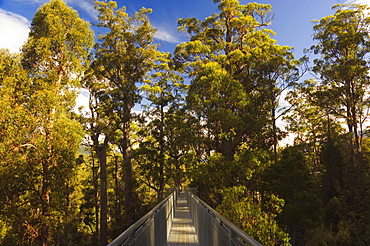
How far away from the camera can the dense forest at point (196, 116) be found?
14461 millimetres

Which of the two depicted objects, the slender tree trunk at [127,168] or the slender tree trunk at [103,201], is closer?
the slender tree trunk at [103,201]

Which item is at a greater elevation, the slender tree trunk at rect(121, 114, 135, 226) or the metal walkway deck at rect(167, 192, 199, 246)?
the slender tree trunk at rect(121, 114, 135, 226)

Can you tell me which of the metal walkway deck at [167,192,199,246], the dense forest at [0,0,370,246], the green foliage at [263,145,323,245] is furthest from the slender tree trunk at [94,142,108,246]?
the green foliage at [263,145,323,245]

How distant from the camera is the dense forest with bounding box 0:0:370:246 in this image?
14.5 meters

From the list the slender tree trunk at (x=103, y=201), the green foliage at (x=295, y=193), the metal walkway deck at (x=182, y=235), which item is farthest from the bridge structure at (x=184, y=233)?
the slender tree trunk at (x=103, y=201)

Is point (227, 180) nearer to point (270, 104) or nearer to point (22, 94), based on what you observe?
point (270, 104)

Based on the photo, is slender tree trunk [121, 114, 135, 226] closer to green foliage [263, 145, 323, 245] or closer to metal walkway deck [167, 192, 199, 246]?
green foliage [263, 145, 323, 245]

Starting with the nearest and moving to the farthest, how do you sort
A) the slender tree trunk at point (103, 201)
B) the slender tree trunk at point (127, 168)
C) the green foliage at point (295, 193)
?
the green foliage at point (295, 193) → the slender tree trunk at point (103, 201) → the slender tree trunk at point (127, 168)

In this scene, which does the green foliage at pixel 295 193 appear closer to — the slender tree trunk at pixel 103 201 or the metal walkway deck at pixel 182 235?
the metal walkway deck at pixel 182 235

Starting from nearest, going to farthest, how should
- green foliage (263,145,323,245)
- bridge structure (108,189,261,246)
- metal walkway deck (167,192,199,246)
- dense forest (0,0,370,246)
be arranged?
bridge structure (108,189,261,246) → metal walkway deck (167,192,199,246) → dense forest (0,0,370,246) → green foliage (263,145,323,245)

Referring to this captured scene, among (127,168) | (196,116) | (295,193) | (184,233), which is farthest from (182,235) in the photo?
(295,193)

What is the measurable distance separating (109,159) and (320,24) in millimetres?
30399

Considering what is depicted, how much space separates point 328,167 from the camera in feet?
92.3

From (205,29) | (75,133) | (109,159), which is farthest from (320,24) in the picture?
(109,159)
